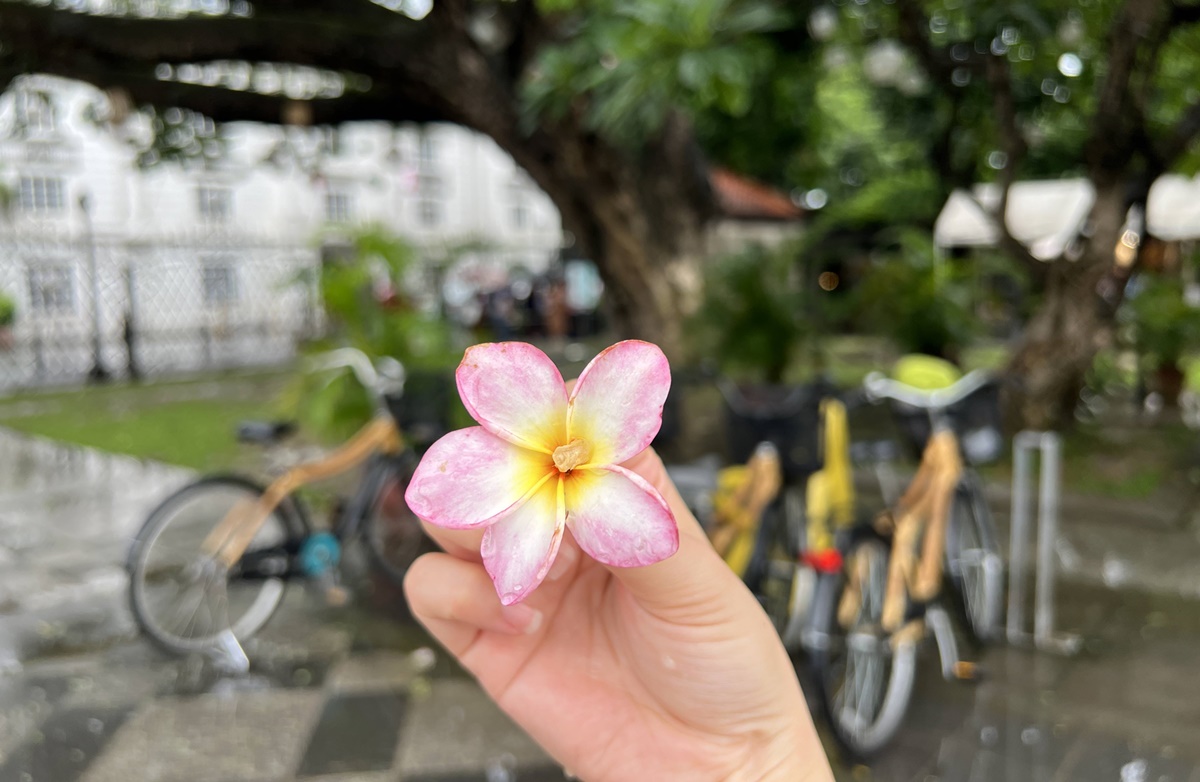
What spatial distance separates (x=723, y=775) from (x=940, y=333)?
30.0ft

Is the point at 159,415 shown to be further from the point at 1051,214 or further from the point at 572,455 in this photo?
the point at 572,455

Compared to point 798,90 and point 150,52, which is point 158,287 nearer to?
point 798,90

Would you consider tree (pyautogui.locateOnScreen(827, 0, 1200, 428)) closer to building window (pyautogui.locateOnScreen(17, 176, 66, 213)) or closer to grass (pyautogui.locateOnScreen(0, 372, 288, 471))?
grass (pyautogui.locateOnScreen(0, 372, 288, 471))

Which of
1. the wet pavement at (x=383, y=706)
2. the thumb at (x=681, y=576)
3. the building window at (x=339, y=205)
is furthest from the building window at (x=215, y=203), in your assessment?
the thumb at (x=681, y=576)

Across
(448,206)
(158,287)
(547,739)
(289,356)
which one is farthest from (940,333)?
(448,206)

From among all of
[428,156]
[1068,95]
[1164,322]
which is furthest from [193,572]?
[428,156]

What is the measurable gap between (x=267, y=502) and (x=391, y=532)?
2.06 feet

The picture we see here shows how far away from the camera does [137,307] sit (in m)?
18.8

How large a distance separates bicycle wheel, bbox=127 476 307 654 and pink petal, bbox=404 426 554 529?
3.86m

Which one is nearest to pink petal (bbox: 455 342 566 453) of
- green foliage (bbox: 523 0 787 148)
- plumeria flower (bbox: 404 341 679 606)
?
plumeria flower (bbox: 404 341 679 606)

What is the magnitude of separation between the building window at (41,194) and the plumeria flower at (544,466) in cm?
2913

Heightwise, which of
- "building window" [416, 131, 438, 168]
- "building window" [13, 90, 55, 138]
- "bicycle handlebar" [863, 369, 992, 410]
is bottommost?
"bicycle handlebar" [863, 369, 992, 410]

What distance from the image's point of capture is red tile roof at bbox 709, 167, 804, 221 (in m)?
18.7

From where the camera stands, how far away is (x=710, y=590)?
2.40 ft
